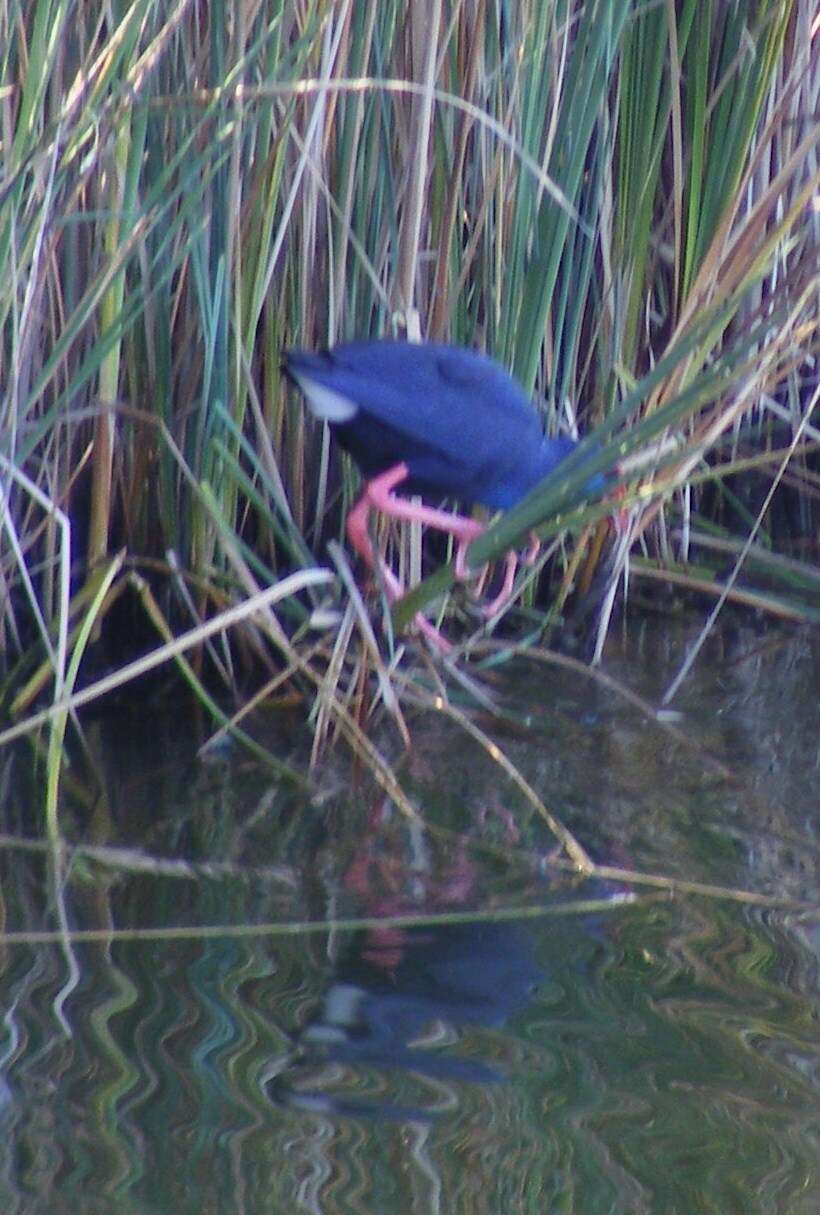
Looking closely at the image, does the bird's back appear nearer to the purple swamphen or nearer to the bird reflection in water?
the purple swamphen

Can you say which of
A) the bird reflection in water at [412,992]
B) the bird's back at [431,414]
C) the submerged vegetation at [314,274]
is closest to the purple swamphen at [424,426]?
the bird's back at [431,414]

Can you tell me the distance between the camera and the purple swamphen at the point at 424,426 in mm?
1779

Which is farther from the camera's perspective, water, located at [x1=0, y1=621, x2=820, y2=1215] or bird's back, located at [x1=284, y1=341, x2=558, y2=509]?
bird's back, located at [x1=284, y1=341, x2=558, y2=509]

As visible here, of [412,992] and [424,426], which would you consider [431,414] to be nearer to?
[424,426]

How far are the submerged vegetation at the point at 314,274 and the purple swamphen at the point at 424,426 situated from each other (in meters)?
0.10

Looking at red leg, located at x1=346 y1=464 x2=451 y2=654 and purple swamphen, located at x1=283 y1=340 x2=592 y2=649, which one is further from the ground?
purple swamphen, located at x1=283 y1=340 x2=592 y2=649

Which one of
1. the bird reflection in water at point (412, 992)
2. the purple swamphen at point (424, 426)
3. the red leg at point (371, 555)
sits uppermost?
the purple swamphen at point (424, 426)

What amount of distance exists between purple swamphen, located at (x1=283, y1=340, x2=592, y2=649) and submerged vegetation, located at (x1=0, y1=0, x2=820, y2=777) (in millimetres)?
102

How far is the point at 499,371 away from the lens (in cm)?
188

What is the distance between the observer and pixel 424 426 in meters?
1.85

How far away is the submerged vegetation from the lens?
1.72 meters

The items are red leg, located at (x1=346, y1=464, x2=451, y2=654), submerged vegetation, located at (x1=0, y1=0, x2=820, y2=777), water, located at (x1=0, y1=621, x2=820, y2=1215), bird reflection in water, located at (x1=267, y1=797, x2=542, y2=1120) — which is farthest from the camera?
red leg, located at (x1=346, y1=464, x2=451, y2=654)

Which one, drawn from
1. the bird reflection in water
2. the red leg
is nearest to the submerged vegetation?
the red leg

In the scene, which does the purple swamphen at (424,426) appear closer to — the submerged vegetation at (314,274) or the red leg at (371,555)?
the red leg at (371,555)
